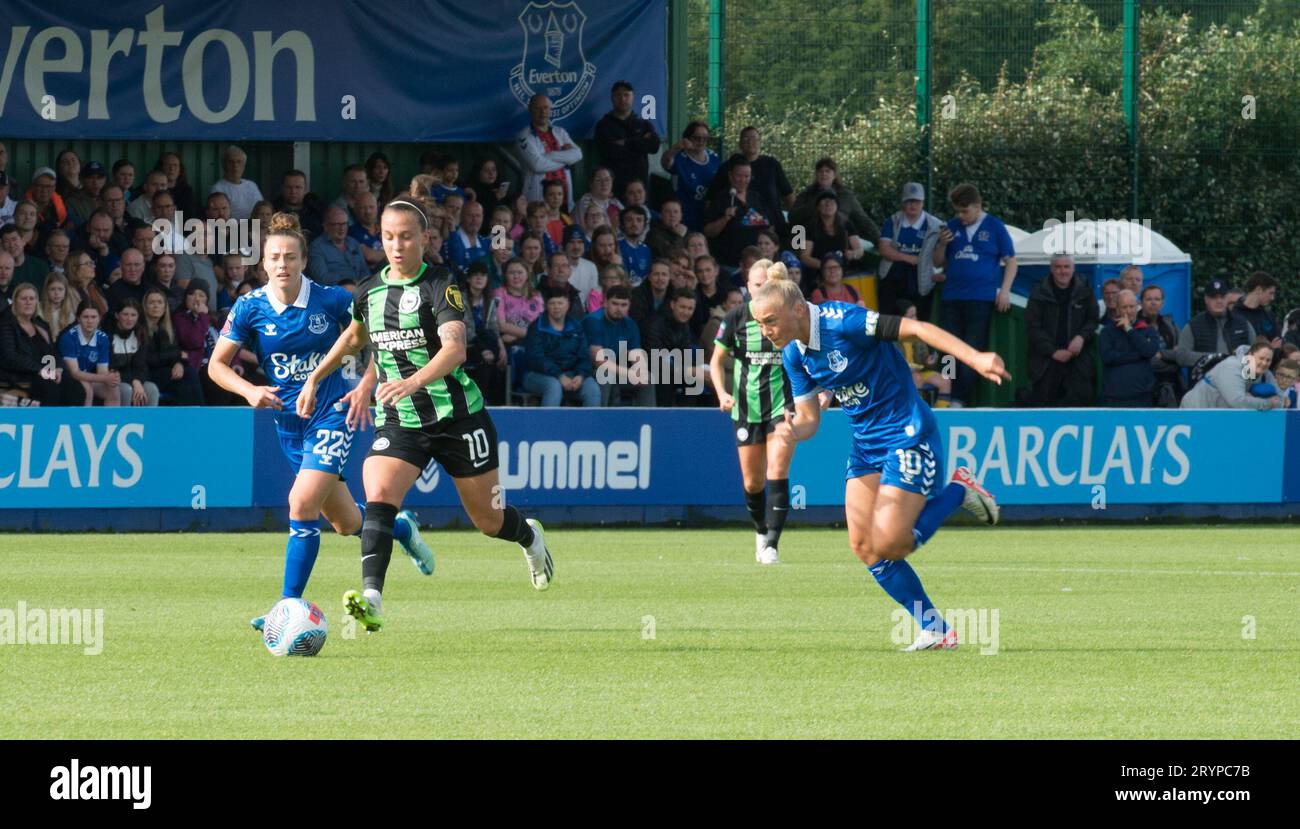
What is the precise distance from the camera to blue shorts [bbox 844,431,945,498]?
941cm

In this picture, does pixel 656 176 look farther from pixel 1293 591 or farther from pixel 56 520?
pixel 1293 591

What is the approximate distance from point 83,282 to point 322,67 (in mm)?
5613

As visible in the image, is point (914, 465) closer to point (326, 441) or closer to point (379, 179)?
point (326, 441)

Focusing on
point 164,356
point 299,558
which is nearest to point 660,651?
point 299,558

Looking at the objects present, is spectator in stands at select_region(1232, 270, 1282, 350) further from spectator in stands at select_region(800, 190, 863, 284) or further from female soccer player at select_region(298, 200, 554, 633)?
female soccer player at select_region(298, 200, 554, 633)

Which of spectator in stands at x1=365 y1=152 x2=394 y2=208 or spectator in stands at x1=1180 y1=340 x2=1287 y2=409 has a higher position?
spectator in stands at x1=365 y1=152 x2=394 y2=208

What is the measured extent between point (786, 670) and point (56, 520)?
31.2 feet

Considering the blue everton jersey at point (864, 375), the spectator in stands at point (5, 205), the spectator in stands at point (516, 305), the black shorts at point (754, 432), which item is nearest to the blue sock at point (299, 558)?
the blue everton jersey at point (864, 375)

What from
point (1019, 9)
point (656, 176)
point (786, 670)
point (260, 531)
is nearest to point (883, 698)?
point (786, 670)

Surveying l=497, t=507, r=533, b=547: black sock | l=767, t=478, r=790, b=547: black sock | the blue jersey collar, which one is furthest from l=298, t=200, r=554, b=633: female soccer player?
l=767, t=478, r=790, b=547: black sock

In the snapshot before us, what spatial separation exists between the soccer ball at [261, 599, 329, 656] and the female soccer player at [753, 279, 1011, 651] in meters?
2.43

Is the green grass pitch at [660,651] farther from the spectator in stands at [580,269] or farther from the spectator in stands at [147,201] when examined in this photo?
the spectator in stands at [580,269]

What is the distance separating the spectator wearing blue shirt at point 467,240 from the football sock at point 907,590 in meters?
10.6

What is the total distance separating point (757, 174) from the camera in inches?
867
